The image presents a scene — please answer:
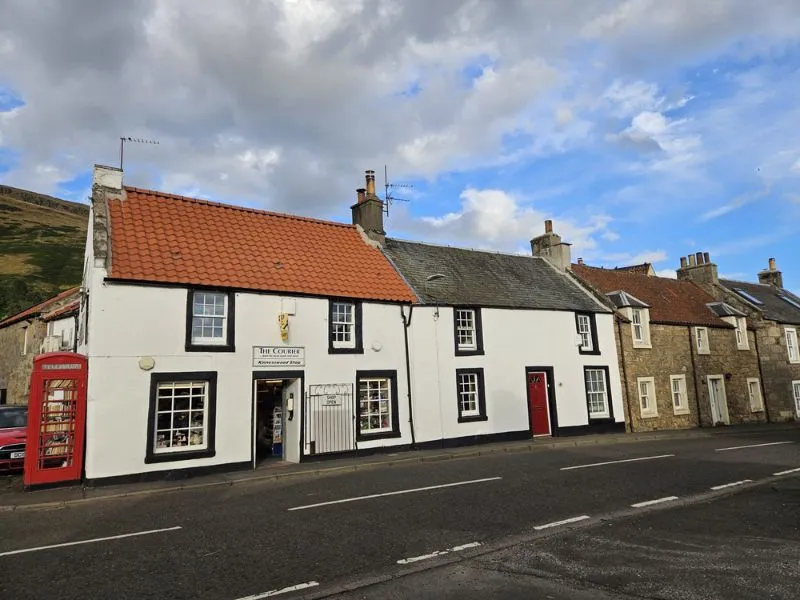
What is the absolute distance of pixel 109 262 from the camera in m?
13.5

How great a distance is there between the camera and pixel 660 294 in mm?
28219

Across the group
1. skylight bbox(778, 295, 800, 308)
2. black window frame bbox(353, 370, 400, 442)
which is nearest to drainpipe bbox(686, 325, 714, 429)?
skylight bbox(778, 295, 800, 308)

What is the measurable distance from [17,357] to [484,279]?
22143 millimetres

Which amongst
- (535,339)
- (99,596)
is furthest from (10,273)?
(99,596)

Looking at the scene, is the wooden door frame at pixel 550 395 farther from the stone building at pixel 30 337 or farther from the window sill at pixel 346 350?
the stone building at pixel 30 337

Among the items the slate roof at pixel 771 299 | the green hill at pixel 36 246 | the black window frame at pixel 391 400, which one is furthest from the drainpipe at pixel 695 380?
the green hill at pixel 36 246

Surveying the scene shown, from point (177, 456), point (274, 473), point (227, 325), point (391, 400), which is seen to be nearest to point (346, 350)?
point (391, 400)

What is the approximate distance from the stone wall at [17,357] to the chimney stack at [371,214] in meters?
14.2

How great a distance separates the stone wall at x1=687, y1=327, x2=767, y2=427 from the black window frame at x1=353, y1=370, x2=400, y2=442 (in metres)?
17.6

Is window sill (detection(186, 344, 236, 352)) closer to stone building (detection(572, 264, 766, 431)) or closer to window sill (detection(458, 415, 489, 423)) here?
window sill (detection(458, 415, 489, 423))

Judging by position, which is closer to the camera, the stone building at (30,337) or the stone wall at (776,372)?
the stone building at (30,337)

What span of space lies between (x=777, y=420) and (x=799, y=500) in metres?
24.7

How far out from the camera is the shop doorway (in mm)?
15352

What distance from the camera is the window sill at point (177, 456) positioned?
1302cm
